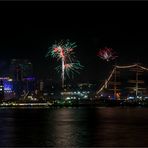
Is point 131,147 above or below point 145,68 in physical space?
below

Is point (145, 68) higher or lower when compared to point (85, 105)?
higher

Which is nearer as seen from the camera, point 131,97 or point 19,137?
point 19,137

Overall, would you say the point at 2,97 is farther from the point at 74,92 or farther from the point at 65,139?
the point at 65,139

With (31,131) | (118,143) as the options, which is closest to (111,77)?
(31,131)

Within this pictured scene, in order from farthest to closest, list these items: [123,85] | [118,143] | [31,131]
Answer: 1. [123,85]
2. [31,131]
3. [118,143]

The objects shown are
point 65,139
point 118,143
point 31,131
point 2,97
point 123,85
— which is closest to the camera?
point 118,143

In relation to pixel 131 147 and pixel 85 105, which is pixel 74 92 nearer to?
pixel 85 105

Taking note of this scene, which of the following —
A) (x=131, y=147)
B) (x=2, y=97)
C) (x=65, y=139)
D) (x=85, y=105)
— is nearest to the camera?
(x=131, y=147)

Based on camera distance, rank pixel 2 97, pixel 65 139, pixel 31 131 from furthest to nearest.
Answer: pixel 2 97 < pixel 31 131 < pixel 65 139

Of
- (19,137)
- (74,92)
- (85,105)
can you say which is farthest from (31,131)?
(74,92)
